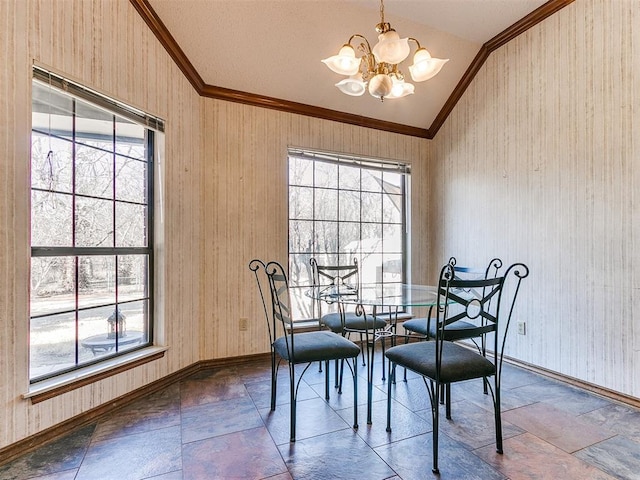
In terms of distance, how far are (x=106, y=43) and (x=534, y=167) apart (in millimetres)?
3371

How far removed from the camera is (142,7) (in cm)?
233

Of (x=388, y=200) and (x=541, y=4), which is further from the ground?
(x=541, y=4)

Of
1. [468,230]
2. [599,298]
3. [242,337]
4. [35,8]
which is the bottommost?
[242,337]

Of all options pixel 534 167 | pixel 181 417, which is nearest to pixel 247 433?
pixel 181 417

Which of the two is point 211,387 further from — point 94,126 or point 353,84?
point 353,84

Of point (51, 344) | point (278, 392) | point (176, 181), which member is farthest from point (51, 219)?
point (278, 392)

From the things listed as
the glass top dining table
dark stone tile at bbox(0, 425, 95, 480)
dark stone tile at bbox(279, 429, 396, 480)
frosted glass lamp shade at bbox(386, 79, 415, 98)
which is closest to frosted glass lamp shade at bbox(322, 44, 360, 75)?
frosted glass lamp shade at bbox(386, 79, 415, 98)

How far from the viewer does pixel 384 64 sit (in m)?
2.02

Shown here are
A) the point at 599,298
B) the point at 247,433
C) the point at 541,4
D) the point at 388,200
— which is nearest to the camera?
the point at 247,433

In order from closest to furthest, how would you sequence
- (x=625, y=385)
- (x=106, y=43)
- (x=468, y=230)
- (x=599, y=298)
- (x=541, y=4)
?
(x=106, y=43) < (x=625, y=385) < (x=599, y=298) < (x=541, y=4) < (x=468, y=230)

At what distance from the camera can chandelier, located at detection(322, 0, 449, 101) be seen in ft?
5.92

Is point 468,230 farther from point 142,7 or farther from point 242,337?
point 142,7

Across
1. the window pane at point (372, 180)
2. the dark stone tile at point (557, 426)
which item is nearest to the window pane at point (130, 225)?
the window pane at point (372, 180)

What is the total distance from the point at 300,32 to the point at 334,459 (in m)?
3.09
